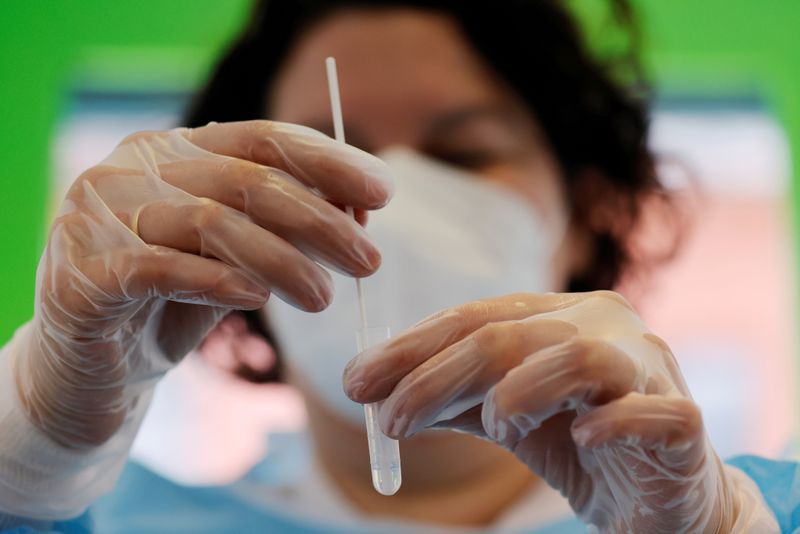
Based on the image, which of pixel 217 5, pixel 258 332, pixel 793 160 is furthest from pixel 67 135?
pixel 793 160

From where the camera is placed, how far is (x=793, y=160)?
2783 millimetres

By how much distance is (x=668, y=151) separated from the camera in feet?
8.61

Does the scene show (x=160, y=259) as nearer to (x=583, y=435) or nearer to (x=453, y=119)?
(x=583, y=435)

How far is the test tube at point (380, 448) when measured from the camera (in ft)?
2.43

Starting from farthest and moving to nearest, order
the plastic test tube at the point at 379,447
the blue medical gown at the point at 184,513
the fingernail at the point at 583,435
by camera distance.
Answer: the blue medical gown at the point at 184,513, the plastic test tube at the point at 379,447, the fingernail at the point at 583,435

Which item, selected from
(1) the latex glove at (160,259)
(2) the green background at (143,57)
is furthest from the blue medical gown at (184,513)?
(2) the green background at (143,57)

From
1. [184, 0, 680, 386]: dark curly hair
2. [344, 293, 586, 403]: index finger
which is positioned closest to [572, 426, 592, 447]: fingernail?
[344, 293, 586, 403]: index finger

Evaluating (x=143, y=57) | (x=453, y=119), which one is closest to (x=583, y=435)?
(x=453, y=119)

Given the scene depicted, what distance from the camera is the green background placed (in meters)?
2.61

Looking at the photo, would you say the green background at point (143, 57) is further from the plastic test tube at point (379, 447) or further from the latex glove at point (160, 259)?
the plastic test tube at point (379, 447)

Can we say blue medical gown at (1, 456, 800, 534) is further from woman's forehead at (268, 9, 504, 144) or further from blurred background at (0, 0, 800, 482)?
blurred background at (0, 0, 800, 482)

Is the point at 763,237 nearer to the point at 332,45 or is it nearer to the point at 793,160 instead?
the point at 793,160

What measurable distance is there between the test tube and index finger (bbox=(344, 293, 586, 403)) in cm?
3

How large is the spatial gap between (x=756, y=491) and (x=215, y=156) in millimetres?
593
